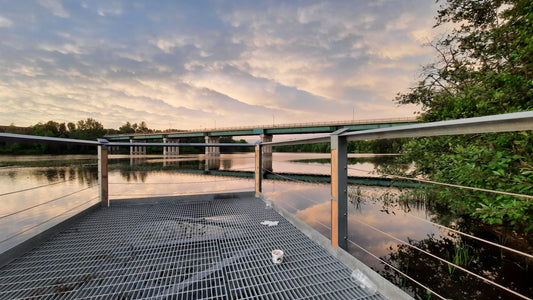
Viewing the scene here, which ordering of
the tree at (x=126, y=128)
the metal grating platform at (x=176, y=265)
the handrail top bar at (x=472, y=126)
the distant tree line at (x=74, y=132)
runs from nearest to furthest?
1. the handrail top bar at (x=472, y=126)
2. the metal grating platform at (x=176, y=265)
3. the distant tree line at (x=74, y=132)
4. the tree at (x=126, y=128)

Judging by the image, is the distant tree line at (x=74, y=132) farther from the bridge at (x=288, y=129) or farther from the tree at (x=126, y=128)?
the bridge at (x=288, y=129)

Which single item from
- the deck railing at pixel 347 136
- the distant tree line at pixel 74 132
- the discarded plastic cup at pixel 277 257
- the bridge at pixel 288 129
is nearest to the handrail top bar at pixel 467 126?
the deck railing at pixel 347 136

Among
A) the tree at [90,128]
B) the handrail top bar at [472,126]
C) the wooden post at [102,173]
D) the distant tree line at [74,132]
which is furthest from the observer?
the tree at [90,128]

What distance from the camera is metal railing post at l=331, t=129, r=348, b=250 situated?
5.50ft

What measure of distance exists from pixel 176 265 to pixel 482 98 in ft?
16.7

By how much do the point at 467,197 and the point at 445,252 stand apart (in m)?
1.86

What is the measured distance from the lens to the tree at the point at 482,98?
8.00ft

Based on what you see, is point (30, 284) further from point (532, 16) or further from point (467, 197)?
point (532, 16)

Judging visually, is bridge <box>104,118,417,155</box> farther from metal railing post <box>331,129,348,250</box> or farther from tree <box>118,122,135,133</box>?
tree <box>118,122,135,133</box>

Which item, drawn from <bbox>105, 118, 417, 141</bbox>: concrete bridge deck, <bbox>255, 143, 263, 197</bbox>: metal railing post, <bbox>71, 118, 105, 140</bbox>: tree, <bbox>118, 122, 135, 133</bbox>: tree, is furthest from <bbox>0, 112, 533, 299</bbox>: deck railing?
<bbox>118, 122, 135, 133</bbox>: tree

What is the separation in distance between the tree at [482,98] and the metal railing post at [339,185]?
A: 176 cm

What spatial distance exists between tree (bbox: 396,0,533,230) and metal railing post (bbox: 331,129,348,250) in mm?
1755

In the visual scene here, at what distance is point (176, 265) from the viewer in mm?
1644

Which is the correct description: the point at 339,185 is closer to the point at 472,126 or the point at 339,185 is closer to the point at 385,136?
the point at 385,136
